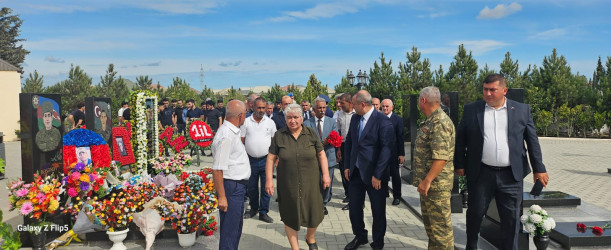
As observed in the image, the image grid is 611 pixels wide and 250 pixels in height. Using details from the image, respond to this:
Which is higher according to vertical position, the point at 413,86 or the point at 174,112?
the point at 413,86

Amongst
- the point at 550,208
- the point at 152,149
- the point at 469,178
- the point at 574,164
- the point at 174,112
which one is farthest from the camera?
the point at 174,112

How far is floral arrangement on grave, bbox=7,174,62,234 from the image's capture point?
4.68 m

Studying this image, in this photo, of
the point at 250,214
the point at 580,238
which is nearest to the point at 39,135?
the point at 250,214

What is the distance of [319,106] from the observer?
6.83 m

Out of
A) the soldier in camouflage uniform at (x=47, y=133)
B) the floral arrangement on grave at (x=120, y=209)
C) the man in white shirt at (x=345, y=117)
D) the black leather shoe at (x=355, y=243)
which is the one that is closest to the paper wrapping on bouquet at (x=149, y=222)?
the floral arrangement on grave at (x=120, y=209)

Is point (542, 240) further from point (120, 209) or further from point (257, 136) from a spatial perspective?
point (120, 209)

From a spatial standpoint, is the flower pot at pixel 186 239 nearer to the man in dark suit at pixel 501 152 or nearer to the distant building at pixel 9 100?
the man in dark suit at pixel 501 152

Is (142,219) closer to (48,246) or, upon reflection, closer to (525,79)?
(48,246)

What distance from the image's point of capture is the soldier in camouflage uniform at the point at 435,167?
3830 millimetres

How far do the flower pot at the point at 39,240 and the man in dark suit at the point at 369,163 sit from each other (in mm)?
3840

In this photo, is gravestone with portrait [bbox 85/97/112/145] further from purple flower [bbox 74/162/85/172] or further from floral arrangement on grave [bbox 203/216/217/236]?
floral arrangement on grave [bbox 203/216/217/236]

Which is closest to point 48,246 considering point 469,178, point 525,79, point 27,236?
point 27,236

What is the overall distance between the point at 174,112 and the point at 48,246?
1096 centimetres

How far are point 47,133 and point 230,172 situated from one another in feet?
9.73
